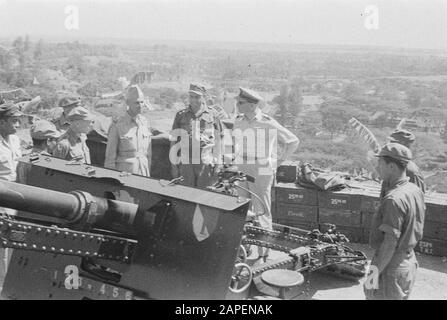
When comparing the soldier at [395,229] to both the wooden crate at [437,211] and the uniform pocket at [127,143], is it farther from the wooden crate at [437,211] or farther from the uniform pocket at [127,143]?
the wooden crate at [437,211]

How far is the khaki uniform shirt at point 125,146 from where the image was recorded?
6.52m

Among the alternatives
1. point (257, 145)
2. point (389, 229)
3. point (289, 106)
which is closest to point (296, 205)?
point (257, 145)

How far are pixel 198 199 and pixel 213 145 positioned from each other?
293 centimetres

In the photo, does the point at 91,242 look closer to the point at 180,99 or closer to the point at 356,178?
the point at 356,178

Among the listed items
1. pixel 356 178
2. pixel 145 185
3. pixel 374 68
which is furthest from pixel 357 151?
pixel 374 68

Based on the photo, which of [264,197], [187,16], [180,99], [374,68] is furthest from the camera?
[187,16]

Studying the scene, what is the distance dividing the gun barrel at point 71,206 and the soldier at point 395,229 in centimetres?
190

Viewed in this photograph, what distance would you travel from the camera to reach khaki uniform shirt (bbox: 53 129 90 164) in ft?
18.7

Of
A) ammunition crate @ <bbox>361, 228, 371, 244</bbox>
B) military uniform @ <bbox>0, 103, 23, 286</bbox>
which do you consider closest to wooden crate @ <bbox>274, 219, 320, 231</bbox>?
ammunition crate @ <bbox>361, 228, 371, 244</bbox>

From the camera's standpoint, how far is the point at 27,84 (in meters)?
36.0

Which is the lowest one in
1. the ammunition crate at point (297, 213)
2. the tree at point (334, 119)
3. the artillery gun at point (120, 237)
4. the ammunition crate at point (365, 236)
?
the tree at point (334, 119)

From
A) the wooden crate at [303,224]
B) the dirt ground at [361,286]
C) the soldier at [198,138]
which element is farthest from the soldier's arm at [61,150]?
the wooden crate at [303,224]

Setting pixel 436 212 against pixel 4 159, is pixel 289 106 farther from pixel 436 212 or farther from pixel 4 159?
pixel 4 159

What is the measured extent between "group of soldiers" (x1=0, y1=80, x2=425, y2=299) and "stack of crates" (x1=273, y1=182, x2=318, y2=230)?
1484 mm
